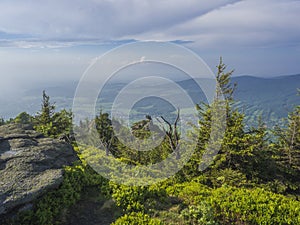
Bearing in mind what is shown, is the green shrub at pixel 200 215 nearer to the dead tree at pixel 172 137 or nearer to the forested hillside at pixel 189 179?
the forested hillside at pixel 189 179

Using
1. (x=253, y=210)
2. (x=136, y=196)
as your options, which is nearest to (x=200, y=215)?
(x=253, y=210)

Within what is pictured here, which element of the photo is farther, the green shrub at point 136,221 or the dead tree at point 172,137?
the dead tree at point 172,137

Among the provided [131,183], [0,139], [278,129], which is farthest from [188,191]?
[278,129]

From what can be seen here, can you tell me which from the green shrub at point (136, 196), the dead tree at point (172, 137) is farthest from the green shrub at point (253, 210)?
the dead tree at point (172, 137)

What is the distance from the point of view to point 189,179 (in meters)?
12.8

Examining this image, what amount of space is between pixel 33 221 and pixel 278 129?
20134mm

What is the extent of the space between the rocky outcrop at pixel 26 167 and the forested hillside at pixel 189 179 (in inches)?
20.4

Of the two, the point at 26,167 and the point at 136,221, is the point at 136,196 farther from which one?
the point at 26,167

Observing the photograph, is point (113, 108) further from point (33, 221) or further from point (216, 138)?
point (216, 138)

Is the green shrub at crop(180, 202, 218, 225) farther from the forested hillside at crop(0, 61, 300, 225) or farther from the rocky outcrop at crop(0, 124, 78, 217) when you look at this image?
the rocky outcrop at crop(0, 124, 78, 217)

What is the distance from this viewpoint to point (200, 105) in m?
16.1

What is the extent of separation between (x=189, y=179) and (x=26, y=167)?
806cm

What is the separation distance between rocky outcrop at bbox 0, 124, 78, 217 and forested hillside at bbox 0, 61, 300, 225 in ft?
1.70

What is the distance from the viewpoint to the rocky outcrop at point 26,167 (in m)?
6.10
